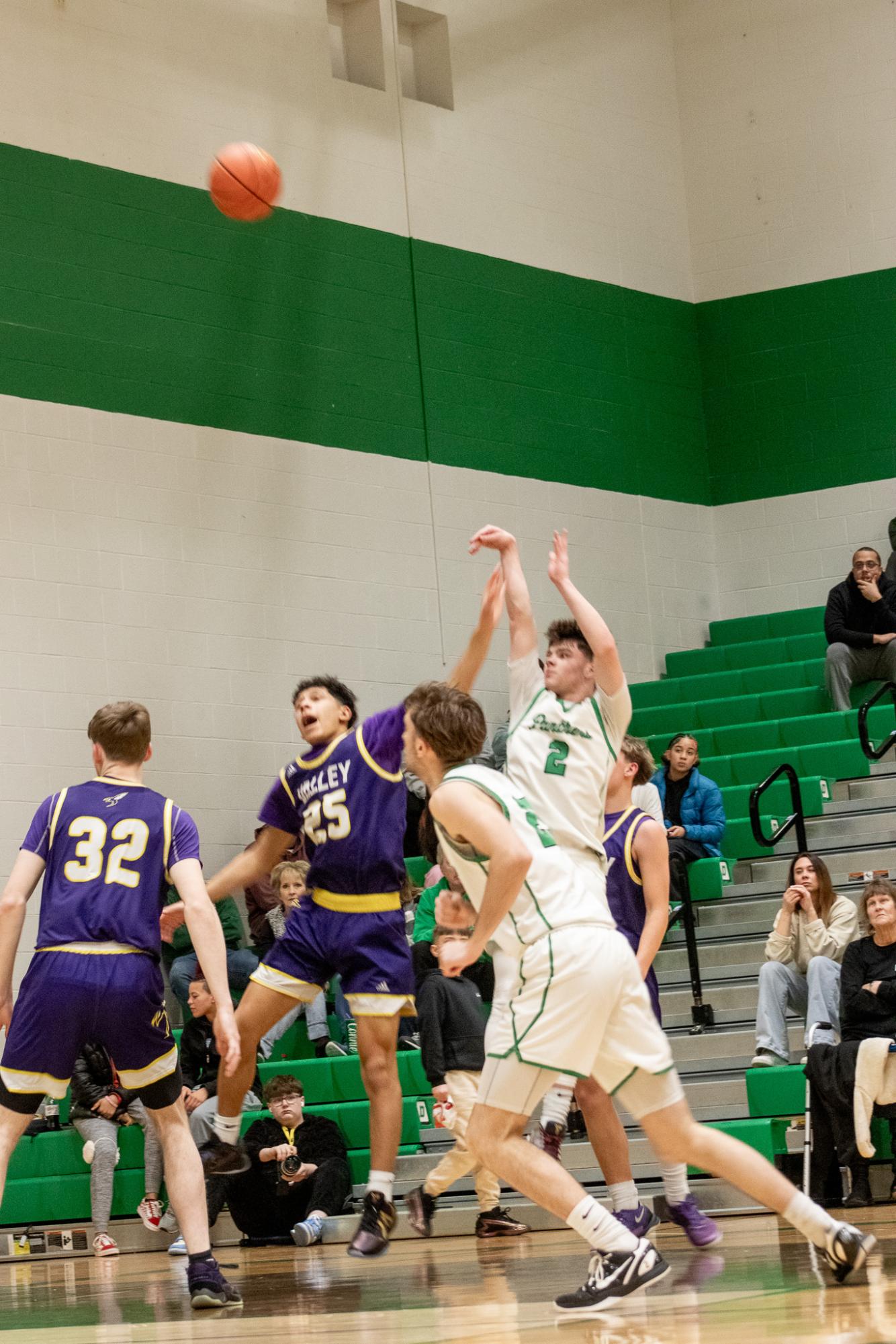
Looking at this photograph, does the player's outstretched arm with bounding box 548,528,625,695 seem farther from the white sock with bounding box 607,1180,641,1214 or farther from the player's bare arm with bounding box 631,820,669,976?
the white sock with bounding box 607,1180,641,1214

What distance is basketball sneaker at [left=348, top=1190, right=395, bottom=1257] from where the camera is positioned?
5.99 m

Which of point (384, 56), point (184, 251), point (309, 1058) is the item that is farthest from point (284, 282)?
point (309, 1058)

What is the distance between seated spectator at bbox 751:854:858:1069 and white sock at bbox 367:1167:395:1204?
12.0ft

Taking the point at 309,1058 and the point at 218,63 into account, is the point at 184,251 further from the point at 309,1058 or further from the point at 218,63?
the point at 309,1058

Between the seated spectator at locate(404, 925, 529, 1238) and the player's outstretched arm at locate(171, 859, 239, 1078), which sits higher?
the player's outstretched arm at locate(171, 859, 239, 1078)

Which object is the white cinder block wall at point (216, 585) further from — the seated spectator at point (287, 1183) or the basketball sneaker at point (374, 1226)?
the basketball sneaker at point (374, 1226)

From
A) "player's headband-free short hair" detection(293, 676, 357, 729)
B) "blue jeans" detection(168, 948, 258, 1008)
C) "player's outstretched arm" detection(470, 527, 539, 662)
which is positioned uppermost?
"player's outstretched arm" detection(470, 527, 539, 662)

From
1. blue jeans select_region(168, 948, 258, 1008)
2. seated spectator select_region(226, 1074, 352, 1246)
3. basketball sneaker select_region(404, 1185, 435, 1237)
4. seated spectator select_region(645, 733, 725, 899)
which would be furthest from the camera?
seated spectator select_region(645, 733, 725, 899)

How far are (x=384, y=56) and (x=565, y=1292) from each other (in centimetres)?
1149

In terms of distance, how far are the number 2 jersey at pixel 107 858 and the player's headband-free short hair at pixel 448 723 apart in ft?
3.89

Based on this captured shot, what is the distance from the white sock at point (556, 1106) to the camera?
8.22 m

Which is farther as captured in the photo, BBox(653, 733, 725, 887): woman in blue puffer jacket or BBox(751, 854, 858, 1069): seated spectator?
BBox(653, 733, 725, 887): woman in blue puffer jacket

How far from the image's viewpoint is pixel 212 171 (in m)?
10.0

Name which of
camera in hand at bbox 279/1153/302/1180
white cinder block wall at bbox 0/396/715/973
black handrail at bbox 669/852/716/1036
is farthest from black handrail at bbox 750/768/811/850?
white cinder block wall at bbox 0/396/715/973
